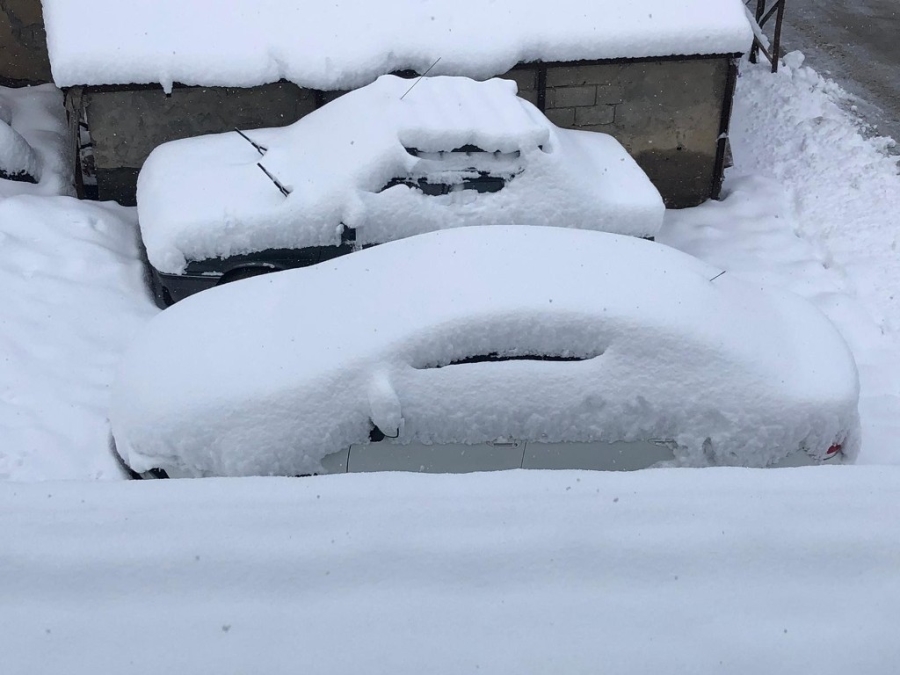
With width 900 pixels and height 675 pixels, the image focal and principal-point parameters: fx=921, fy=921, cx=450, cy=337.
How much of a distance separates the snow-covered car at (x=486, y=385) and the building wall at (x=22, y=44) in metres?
7.04

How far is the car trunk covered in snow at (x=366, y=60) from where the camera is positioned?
805 cm

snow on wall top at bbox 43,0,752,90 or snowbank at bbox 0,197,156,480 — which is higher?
snow on wall top at bbox 43,0,752,90

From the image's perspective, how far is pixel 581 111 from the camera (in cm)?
875

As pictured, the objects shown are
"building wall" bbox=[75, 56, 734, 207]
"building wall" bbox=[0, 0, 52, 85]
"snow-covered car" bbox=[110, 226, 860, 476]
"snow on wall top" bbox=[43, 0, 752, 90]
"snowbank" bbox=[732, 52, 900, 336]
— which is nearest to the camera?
"snow-covered car" bbox=[110, 226, 860, 476]

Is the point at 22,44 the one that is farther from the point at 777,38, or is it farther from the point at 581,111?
the point at 777,38

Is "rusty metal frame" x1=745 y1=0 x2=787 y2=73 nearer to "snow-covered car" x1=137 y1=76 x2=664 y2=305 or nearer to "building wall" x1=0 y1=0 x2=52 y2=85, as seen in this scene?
"snow-covered car" x1=137 y1=76 x2=664 y2=305

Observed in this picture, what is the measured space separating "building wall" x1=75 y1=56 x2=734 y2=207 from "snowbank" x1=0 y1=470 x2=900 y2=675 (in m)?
6.09

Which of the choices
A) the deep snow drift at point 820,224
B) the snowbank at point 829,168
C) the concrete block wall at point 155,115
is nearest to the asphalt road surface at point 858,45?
the snowbank at point 829,168

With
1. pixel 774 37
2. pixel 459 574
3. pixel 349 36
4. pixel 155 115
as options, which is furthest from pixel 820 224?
pixel 459 574

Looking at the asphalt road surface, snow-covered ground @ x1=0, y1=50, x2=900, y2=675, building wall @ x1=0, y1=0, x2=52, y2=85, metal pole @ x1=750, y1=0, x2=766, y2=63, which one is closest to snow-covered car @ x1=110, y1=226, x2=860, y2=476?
snow-covered ground @ x1=0, y1=50, x2=900, y2=675

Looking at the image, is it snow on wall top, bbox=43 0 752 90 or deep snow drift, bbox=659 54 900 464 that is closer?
deep snow drift, bbox=659 54 900 464

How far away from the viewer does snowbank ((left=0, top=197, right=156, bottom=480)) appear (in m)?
5.39

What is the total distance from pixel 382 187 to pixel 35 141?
4.65 m

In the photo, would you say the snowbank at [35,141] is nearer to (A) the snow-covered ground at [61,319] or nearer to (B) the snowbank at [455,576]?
(A) the snow-covered ground at [61,319]
